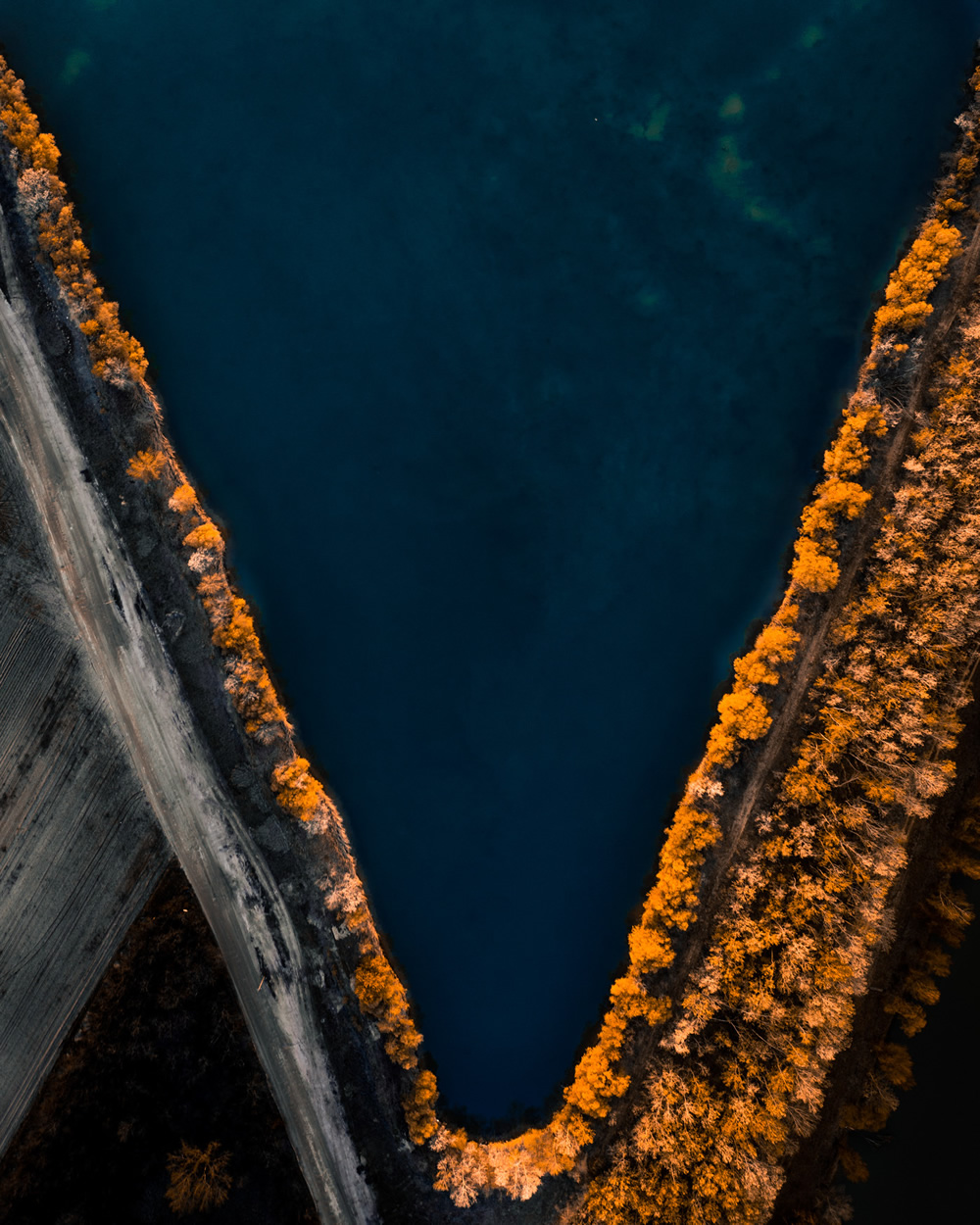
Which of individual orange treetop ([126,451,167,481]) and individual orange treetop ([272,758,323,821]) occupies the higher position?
individual orange treetop ([126,451,167,481])

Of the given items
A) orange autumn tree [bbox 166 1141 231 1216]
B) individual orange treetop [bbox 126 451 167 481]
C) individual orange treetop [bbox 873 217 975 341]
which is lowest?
orange autumn tree [bbox 166 1141 231 1216]

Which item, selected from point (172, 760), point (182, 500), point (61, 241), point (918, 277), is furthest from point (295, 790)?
point (918, 277)

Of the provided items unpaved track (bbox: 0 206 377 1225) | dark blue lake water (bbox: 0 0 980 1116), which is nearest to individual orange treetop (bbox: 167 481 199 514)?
dark blue lake water (bbox: 0 0 980 1116)

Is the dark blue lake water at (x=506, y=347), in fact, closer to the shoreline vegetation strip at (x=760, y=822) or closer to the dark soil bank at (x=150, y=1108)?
the shoreline vegetation strip at (x=760, y=822)

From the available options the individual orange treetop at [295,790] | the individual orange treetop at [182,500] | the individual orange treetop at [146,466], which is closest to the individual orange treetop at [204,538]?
the individual orange treetop at [182,500]

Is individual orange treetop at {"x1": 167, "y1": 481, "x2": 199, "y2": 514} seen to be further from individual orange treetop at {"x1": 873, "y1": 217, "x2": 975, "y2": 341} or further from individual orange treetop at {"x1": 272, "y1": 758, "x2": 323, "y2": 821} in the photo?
individual orange treetop at {"x1": 873, "y1": 217, "x2": 975, "y2": 341}
